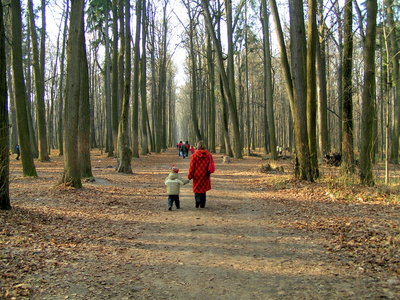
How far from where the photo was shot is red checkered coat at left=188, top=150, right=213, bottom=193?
848 centimetres

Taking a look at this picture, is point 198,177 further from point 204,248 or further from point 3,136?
point 3,136

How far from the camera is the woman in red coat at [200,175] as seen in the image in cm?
848

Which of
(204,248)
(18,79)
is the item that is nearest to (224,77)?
(18,79)

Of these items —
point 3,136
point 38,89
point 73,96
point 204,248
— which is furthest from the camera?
point 38,89

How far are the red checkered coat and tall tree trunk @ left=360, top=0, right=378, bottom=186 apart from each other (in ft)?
16.3

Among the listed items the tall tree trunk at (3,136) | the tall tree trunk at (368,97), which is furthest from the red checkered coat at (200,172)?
the tall tree trunk at (368,97)

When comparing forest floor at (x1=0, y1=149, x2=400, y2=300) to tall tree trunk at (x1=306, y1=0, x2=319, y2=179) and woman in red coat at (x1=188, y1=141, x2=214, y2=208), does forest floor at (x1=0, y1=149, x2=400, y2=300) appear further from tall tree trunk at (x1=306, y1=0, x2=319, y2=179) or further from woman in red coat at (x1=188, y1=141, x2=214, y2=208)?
tall tree trunk at (x1=306, y1=0, x2=319, y2=179)

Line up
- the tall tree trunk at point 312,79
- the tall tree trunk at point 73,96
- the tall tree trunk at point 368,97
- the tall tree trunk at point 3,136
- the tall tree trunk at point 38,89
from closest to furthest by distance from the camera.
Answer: the tall tree trunk at point 3,136, the tall tree trunk at point 368,97, the tall tree trunk at point 73,96, the tall tree trunk at point 312,79, the tall tree trunk at point 38,89

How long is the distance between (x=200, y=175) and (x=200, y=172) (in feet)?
0.29

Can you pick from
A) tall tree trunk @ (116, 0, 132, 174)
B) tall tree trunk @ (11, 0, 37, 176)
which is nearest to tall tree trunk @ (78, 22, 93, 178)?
tall tree trunk @ (11, 0, 37, 176)

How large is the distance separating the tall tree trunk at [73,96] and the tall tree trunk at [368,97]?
28.8 ft

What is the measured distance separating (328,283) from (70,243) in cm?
396

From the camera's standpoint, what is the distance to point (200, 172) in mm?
8547

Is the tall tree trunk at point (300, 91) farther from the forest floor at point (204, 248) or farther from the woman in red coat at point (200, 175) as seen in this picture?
the woman in red coat at point (200, 175)
